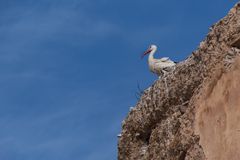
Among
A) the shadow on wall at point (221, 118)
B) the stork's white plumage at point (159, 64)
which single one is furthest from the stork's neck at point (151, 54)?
the shadow on wall at point (221, 118)

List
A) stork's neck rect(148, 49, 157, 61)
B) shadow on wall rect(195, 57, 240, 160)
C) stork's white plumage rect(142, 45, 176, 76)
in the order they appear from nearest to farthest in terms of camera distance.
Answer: shadow on wall rect(195, 57, 240, 160)
stork's white plumage rect(142, 45, 176, 76)
stork's neck rect(148, 49, 157, 61)

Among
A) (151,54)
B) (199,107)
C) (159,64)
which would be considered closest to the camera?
(199,107)

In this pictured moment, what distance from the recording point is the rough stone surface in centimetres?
638

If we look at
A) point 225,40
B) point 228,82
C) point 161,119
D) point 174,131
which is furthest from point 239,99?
point 161,119

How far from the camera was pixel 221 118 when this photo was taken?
21.1 ft

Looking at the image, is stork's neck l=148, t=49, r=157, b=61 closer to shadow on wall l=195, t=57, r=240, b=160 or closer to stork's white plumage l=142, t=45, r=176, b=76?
stork's white plumage l=142, t=45, r=176, b=76

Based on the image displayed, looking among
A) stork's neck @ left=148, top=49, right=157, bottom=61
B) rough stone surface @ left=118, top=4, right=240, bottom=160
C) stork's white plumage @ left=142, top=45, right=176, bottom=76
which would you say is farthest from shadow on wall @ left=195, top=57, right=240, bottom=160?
stork's neck @ left=148, top=49, right=157, bottom=61

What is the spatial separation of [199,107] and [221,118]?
458 mm

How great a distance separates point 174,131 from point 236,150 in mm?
1255

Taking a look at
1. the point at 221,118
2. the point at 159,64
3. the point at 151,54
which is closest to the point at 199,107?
the point at 221,118

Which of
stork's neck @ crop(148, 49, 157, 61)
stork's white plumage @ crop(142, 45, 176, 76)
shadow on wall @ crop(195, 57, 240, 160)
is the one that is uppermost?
stork's neck @ crop(148, 49, 157, 61)

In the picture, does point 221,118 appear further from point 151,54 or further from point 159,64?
point 151,54

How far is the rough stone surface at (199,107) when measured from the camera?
20.9ft

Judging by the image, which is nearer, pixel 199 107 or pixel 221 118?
pixel 221 118
